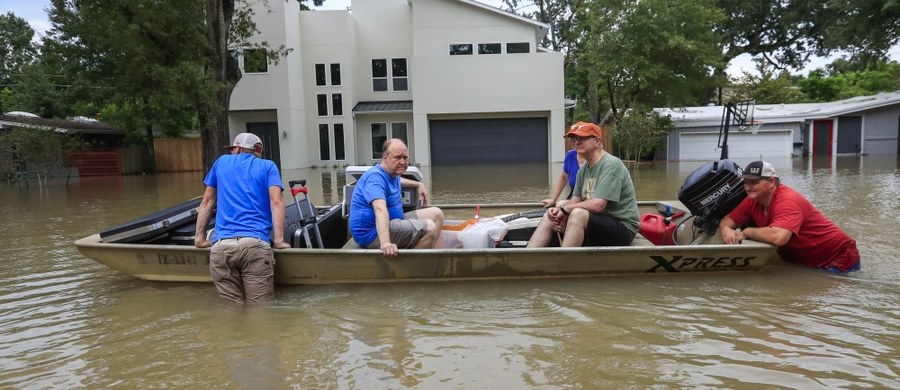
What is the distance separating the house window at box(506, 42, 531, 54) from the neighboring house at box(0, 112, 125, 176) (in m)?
18.8

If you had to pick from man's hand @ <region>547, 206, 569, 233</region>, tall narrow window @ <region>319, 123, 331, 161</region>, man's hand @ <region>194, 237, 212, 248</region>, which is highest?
tall narrow window @ <region>319, 123, 331, 161</region>

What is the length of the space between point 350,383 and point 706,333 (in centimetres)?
239

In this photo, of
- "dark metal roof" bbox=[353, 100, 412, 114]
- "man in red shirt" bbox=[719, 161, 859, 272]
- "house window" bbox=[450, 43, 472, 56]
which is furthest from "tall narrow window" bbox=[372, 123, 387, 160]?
"man in red shirt" bbox=[719, 161, 859, 272]

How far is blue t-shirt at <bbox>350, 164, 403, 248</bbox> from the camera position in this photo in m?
5.18

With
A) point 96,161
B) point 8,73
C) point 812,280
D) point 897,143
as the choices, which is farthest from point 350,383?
point 8,73

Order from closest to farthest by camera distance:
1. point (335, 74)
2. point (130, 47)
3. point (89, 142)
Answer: point (130, 47), point (89, 142), point (335, 74)

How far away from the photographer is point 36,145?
2161cm

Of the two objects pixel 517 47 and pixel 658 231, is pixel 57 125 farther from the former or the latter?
pixel 658 231

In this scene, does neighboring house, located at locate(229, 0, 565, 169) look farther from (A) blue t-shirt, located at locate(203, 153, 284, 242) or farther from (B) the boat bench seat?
(A) blue t-shirt, located at locate(203, 153, 284, 242)

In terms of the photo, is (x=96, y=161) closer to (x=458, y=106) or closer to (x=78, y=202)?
(x=78, y=202)

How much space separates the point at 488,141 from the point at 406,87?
5.35 meters

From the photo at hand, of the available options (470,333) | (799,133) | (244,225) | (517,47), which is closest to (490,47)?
(517,47)

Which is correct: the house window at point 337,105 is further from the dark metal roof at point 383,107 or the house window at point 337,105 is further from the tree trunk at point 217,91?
the tree trunk at point 217,91

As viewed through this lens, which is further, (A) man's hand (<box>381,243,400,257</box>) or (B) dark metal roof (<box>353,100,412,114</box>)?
A: (B) dark metal roof (<box>353,100,412,114</box>)
